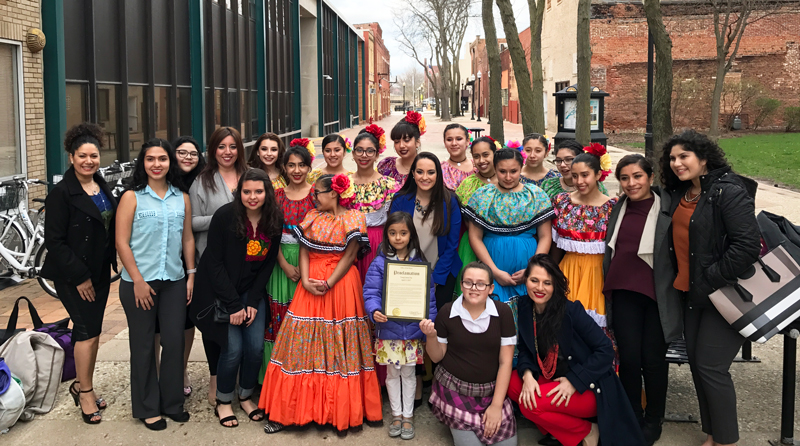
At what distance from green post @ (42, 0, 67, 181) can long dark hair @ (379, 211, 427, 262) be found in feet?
21.5

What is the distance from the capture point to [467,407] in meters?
4.40

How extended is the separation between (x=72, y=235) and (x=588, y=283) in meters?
3.42

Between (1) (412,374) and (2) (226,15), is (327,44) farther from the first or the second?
(1) (412,374)

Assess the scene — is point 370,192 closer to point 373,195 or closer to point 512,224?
point 373,195

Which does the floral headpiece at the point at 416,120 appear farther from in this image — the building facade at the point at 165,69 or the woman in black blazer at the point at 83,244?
the building facade at the point at 165,69

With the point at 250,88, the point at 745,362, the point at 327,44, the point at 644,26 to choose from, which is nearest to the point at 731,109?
the point at 644,26

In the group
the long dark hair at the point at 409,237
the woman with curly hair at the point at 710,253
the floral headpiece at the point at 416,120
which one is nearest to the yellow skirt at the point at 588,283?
the woman with curly hair at the point at 710,253

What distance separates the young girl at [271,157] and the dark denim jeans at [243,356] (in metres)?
1.18

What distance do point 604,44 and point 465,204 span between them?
29.7 metres

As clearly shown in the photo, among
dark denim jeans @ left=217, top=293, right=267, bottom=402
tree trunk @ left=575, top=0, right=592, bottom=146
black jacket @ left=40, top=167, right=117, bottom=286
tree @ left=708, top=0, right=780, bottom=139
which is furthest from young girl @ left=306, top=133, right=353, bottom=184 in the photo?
tree @ left=708, top=0, right=780, bottom=139

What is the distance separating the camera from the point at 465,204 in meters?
5.16

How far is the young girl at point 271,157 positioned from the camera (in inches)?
221

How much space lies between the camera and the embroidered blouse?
4.75m

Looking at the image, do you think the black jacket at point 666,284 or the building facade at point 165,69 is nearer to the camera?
the black jacket at point 666,284
